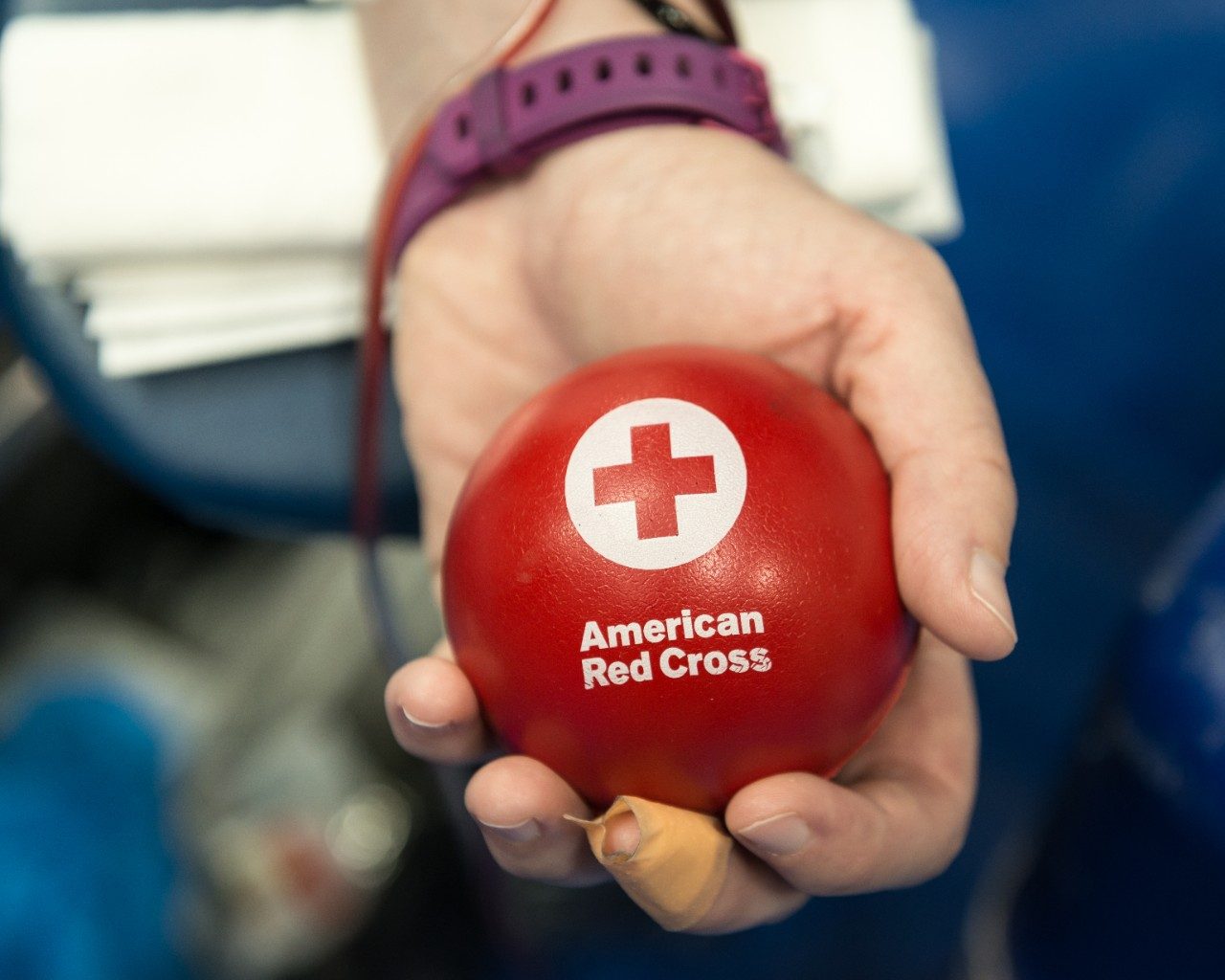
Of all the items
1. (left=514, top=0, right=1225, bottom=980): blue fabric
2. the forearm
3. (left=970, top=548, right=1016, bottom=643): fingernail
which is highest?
the forearm

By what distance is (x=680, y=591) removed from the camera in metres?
0.53

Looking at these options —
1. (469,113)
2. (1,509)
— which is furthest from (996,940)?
(1,509)

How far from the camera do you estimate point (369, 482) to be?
87 centimetres

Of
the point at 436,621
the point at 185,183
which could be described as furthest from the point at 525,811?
the point at 436,621

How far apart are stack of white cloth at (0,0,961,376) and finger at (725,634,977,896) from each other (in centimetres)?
42

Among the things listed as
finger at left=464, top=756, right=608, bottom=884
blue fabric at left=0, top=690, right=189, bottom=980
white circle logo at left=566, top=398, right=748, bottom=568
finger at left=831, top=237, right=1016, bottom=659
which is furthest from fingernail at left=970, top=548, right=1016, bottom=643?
blue fabric at left=0, top=690, right=189, bottom=980

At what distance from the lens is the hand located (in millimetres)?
565

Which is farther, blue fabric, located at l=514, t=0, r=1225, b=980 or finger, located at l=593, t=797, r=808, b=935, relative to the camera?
blue fabric, located at l=514, t=0, r=1225, b=980

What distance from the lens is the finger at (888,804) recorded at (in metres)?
0.55

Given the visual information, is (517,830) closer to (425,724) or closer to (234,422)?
(425,724)

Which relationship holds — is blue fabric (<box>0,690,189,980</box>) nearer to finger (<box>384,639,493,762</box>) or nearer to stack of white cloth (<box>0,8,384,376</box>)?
stack of white cloth (<box>0,8,384,376</box>)

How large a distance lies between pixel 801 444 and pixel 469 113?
1.23 feet

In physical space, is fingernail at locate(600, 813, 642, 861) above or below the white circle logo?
below

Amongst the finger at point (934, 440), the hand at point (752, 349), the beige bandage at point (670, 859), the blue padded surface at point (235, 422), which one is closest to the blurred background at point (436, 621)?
the blue padded surface at point (235, 422)
